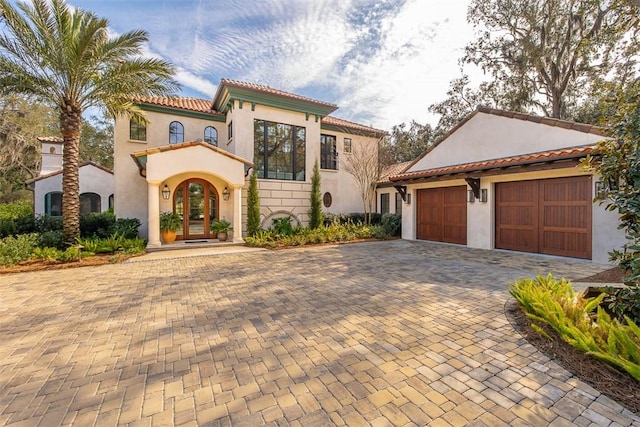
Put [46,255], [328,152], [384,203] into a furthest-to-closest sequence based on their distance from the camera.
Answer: [384,203]
[328,152]
[46,255]

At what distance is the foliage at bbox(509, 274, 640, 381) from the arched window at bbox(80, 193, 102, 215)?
21283mm

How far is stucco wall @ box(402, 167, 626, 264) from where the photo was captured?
7398 millimetres

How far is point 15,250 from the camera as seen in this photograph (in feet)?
25.3

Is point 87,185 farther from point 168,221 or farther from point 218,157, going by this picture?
point 218,157

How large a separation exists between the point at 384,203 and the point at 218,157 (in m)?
10.6

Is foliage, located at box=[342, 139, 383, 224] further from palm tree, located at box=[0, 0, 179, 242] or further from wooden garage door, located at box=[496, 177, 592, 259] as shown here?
palm tree, located at box=[0, 0, 179, 242]

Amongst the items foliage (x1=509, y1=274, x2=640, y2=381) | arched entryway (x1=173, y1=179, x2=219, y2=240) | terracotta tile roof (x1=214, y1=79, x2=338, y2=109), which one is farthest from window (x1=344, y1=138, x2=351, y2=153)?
foliage (x1=509, y1=274, x2=640, y2=381)

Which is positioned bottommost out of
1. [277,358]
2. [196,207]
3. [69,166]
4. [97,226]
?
[277,358]

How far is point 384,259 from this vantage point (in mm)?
8609

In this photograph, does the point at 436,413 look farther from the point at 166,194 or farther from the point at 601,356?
the point at 166,194

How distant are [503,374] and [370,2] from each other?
1101cm

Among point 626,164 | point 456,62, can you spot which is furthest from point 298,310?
point 456,62

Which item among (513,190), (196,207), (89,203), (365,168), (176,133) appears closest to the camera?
(513,190)

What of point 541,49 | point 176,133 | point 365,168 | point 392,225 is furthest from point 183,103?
point 541,49
